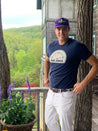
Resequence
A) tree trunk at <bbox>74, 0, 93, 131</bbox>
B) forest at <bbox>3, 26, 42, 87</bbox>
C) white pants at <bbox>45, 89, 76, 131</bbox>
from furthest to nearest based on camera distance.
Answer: forest at <bbox>3, 26, 42, 87</bbox>
tree trunk at <bbox>74, 0, 93, 131</bbox>
white pants at <bbox>45, 89, 76, 131</bbox>

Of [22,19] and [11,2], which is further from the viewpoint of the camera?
[22,19]

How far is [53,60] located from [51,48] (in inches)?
6.6

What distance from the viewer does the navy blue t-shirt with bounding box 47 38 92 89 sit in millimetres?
2145

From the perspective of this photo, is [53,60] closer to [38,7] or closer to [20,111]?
[20,111]

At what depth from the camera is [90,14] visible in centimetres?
285

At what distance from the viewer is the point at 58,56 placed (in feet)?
7.36

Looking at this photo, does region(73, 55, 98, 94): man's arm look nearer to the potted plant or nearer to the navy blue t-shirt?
the navy blue t-shirt

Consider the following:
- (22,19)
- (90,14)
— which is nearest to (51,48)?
(90,14)

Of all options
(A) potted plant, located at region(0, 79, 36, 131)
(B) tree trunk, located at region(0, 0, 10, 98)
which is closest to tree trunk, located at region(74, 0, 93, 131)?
(A) potted plant, located at region(0, 79, 36, 131)

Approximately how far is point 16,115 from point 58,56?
1045 millimetres

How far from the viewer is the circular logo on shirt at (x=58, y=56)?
7.24 feet

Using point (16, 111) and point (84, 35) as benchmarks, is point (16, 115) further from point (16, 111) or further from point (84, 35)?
point (84, 35)

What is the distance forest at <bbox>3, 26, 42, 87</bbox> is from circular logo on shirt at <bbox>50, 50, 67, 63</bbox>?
1456 inches

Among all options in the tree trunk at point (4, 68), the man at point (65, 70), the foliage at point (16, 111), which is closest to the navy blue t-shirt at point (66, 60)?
the man at point (65, 70)
